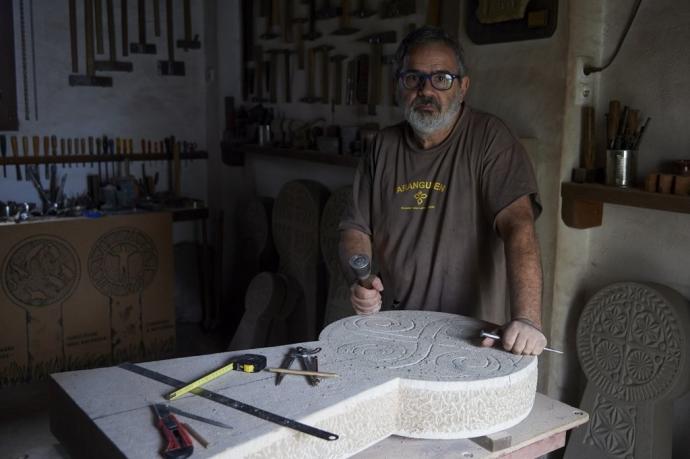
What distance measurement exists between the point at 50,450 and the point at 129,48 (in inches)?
175

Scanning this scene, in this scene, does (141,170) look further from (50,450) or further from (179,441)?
(179,441)

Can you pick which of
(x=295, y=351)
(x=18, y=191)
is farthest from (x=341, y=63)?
(x=295, y=351)

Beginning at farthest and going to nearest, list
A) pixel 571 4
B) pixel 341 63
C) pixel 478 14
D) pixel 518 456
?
1. pixel 341 63
2. pixel 478 14
3. pixel 571 4
4. pixel 518 456

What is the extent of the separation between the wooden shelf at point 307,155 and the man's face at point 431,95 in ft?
5.30

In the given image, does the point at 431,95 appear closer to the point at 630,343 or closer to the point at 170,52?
the point at 630,343

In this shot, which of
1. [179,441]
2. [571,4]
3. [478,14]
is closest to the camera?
[179,441]

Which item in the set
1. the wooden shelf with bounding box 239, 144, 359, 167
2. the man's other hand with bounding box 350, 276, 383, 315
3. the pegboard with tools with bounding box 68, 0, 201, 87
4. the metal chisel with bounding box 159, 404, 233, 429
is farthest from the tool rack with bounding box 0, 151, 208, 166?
the metal chisel with bounding box 159, 404, 233, 429

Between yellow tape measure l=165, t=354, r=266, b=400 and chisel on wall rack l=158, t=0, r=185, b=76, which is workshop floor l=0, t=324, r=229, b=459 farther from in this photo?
chisel on wall rack l=158, t=0, r=185, b=76

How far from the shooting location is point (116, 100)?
5.45 m

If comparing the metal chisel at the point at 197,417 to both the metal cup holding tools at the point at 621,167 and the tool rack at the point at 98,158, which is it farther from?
the tool rack at the point at 98,158

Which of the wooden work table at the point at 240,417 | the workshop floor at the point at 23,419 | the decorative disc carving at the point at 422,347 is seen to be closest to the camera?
the wooden work table at the point at 240,417

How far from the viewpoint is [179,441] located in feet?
4.42

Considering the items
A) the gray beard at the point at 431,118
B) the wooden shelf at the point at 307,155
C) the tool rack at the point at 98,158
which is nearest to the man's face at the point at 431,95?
the gray beard at the point at 431,118

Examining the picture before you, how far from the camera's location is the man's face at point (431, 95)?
2244mm
